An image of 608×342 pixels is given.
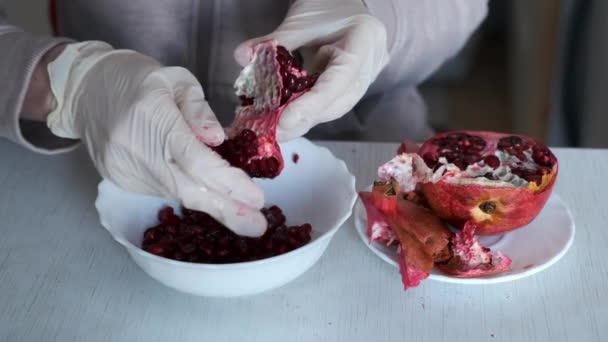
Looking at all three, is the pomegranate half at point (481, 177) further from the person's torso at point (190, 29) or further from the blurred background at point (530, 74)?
the blurred background at point (530, 74)

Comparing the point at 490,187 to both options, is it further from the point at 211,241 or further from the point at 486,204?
the point at 211,241

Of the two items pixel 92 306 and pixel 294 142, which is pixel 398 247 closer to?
pixel 294 142

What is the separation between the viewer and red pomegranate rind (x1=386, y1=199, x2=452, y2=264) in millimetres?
742

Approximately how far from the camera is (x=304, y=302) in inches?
29.4

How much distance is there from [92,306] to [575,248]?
55 cm

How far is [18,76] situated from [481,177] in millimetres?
570

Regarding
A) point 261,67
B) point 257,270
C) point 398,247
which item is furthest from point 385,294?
point 261,67

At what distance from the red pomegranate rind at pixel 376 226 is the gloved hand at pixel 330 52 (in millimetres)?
113

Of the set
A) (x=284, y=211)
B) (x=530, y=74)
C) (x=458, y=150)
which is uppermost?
(x=458, y=150)

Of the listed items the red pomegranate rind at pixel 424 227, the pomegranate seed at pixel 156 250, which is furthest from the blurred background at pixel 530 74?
the pomegranate seed at pixel 156 250

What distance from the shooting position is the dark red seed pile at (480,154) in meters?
0.80

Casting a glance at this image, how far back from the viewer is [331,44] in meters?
0.90

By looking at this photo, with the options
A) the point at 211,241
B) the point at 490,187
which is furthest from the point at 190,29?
the point at 490,187

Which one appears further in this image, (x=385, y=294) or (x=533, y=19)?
(x=533, y=19)
